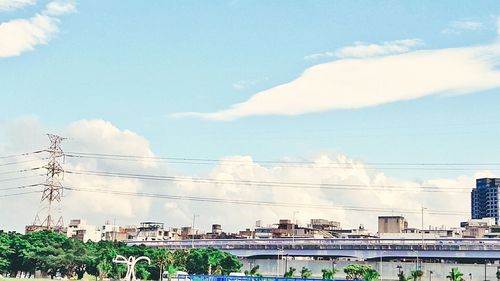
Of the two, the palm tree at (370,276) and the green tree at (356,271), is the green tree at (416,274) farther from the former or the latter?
the green tree at (356,271)

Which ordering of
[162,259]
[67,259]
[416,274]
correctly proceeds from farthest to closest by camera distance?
[162,259]
[416,274]
[67,259]

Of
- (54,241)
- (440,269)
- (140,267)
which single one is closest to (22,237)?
(54,241)

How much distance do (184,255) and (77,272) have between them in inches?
1050

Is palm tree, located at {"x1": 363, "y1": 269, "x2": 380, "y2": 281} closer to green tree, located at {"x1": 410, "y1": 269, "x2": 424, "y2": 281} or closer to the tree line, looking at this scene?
green tree, located at {"x1": 410, "y1": 269, "x2": 424, "y2": 281}

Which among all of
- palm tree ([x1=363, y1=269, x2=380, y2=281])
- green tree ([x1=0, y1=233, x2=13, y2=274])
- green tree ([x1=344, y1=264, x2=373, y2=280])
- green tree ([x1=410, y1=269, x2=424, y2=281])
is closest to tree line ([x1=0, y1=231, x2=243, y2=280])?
green tree ([x1=0, y1=233, x2=13, y2=274])

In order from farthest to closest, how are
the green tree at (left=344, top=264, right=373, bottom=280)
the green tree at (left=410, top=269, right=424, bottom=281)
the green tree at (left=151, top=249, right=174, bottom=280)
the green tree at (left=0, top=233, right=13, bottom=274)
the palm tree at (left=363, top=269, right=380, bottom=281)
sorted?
the green tree at (left=151, top=249, right=174, bottom=280), the green tree at (left=344, top=264, right=373, bottom=280), the green tree at (left=410, top=269, right=424, bottom=281), the palm tree at (left=363, top=269, right=380, bottom=281), the green tree at (left=0, top=233, right=13, bottom=274)

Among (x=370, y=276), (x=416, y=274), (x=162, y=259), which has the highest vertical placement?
(x=162, y=259)

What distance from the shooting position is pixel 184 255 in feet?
591

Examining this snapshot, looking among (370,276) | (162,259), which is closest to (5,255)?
(162,259)

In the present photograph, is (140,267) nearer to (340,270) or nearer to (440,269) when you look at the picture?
(340,270)

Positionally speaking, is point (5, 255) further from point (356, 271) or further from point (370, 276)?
point (370, 276)

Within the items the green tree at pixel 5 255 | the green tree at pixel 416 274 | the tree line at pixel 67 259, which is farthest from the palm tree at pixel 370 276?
the green tree at pixel 5 255

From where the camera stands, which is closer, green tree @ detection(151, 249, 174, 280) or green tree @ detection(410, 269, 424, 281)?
green tree @ detection(410, 269, 424, 281)

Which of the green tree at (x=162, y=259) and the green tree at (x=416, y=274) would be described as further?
the green tree at (x=162, y=259)
